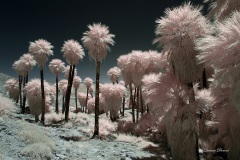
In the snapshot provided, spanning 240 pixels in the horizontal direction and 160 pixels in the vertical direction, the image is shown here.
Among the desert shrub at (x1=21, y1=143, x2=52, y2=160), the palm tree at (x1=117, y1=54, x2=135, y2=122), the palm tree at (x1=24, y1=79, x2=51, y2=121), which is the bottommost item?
the desert shrub at (x1=21, y1=143, x2=52, y2=160)

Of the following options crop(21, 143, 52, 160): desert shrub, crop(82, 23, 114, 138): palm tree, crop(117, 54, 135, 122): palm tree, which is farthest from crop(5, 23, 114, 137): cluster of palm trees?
crop(21, 143, 52, 160): desert shrub

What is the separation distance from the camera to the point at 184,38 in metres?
14.1

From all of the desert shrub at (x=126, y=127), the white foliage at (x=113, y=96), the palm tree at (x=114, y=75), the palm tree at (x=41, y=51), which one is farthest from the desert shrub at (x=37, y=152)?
the palm tree at (x=114, y=75)

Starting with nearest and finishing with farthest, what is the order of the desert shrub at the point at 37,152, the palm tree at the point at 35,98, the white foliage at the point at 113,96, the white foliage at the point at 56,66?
the desert shrub at the point at 37,152 < the palm tree at the point at 35,98 < the white foliage at the point at 113,96 < the white foliage at the point at 56,66

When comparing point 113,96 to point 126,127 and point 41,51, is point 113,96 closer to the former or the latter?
point 126,127

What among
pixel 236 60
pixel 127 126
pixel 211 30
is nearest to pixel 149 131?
pixel 127 126

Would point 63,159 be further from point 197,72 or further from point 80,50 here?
point 80,50

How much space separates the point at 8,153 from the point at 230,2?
14.6 metres

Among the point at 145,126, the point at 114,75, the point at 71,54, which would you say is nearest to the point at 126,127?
the point at 145,126

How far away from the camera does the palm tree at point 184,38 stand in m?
14.0

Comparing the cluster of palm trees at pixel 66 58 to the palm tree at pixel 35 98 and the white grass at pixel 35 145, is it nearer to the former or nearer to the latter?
the palm tree at pixel 35 98

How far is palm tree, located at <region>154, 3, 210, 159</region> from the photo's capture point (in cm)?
1398

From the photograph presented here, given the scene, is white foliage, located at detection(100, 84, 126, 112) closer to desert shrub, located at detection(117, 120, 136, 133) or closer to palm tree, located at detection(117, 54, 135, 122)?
palm tree, located at detection(117, 54, 135, 122)

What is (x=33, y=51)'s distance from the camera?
33031mm
